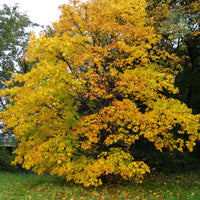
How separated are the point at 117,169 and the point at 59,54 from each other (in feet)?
18.9

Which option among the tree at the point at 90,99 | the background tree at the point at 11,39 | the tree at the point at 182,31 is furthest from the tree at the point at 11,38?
the tree at the point at 182,31

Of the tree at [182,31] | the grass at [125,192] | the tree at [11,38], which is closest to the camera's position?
the grass at [125,192]

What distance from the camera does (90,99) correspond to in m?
9.00

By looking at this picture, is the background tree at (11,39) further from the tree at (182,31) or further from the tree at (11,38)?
the tree at (182,31)

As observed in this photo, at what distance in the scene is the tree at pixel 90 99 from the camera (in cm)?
824

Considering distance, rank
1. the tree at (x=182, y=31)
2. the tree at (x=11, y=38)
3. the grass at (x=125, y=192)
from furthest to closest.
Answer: the tree at (x=11, y=38), the tree at (x=182, y=31), the grass at (x=125, y=192)

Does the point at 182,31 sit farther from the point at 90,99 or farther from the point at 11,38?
the point at 11,38

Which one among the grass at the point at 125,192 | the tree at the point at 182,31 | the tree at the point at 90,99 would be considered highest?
the tree at the point at 182,31

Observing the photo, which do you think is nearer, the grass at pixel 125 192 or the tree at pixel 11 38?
the grass at pixel 125 192

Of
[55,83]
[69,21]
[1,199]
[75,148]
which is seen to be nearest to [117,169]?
[75,148]

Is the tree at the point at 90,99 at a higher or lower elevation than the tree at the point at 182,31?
lower

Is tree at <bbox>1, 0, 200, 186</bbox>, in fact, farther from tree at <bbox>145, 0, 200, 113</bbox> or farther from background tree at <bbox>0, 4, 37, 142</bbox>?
background tree at <bbox>0, 4, 37, 142</bbox>

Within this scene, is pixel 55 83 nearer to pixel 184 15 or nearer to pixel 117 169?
pixel 117 169

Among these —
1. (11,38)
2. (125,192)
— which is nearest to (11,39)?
(11,38)
